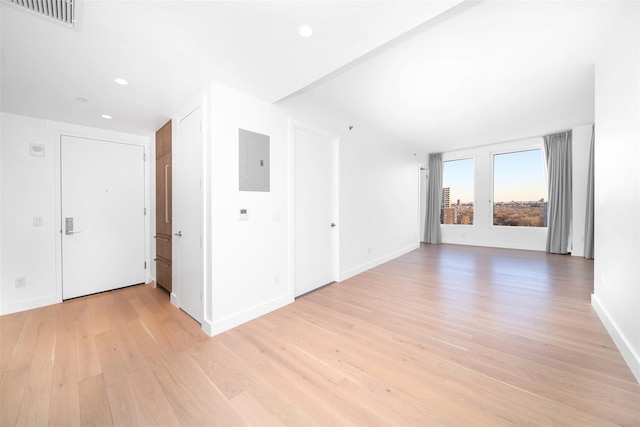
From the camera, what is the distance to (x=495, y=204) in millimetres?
6629

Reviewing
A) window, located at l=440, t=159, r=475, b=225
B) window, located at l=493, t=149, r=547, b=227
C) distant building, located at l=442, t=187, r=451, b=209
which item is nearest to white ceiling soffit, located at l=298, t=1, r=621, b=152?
window, located at l=493, t=149, r=547, b=227

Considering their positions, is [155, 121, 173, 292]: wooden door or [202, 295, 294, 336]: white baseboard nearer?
[202, 295, 294, 336]: white baseboard

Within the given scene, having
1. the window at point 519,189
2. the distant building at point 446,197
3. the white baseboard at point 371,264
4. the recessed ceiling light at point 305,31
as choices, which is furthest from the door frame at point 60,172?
the window at point 519,189

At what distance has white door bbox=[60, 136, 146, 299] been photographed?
125 inches

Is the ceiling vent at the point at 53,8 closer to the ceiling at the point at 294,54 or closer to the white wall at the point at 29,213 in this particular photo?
the ceiling at the point at 294,54

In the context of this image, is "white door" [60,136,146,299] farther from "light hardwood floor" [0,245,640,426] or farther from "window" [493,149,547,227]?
"window" [493,149,547,227]

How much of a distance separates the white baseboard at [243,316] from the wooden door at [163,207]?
1.36 m

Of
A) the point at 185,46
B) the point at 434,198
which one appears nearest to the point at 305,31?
the point at 185,46

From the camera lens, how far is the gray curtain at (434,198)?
7305 millimetres

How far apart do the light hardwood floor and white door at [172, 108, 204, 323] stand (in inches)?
11.1

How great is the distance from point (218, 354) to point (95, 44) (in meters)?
2.55

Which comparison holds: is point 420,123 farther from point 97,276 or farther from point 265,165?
point 97,276

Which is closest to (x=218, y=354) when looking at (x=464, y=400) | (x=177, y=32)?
(x=464, y=400)

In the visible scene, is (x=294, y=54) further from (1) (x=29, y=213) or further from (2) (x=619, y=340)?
(1) (x=29, y=213)
